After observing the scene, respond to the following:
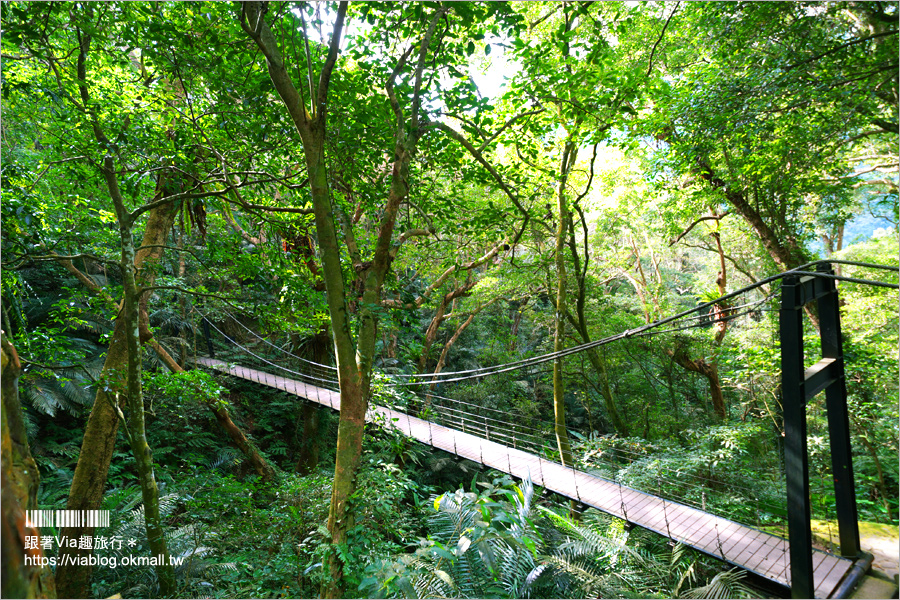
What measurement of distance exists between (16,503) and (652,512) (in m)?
4.30

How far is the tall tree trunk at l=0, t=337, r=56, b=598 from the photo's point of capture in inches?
33.8

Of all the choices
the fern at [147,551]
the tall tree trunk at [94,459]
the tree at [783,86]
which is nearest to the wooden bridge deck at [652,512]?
the fern at [147,551]

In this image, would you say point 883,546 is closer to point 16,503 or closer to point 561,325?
point 561,325

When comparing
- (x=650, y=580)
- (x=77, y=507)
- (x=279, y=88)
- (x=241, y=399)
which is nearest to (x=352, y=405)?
(x=279, y=88)

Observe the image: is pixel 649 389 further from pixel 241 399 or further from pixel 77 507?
pixel 77 507

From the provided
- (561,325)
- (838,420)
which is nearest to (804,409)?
(838,420)

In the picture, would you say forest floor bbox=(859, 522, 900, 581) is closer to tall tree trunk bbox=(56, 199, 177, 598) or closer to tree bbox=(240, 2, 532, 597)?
tree bbox=(240, 2, 532, 597)

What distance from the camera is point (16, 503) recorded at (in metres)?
0.92

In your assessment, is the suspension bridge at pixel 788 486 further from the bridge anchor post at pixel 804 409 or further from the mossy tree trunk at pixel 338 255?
the mossy tree trunk at pixel 338 255

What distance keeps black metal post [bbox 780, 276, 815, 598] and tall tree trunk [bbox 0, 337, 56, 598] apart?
226 cm

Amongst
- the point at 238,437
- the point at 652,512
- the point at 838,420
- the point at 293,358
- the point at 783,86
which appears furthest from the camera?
the point at 293,358

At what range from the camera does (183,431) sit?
21.0 feet

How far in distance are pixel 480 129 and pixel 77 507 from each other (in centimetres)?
346

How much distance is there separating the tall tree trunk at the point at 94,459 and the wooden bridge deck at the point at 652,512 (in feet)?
4.87
